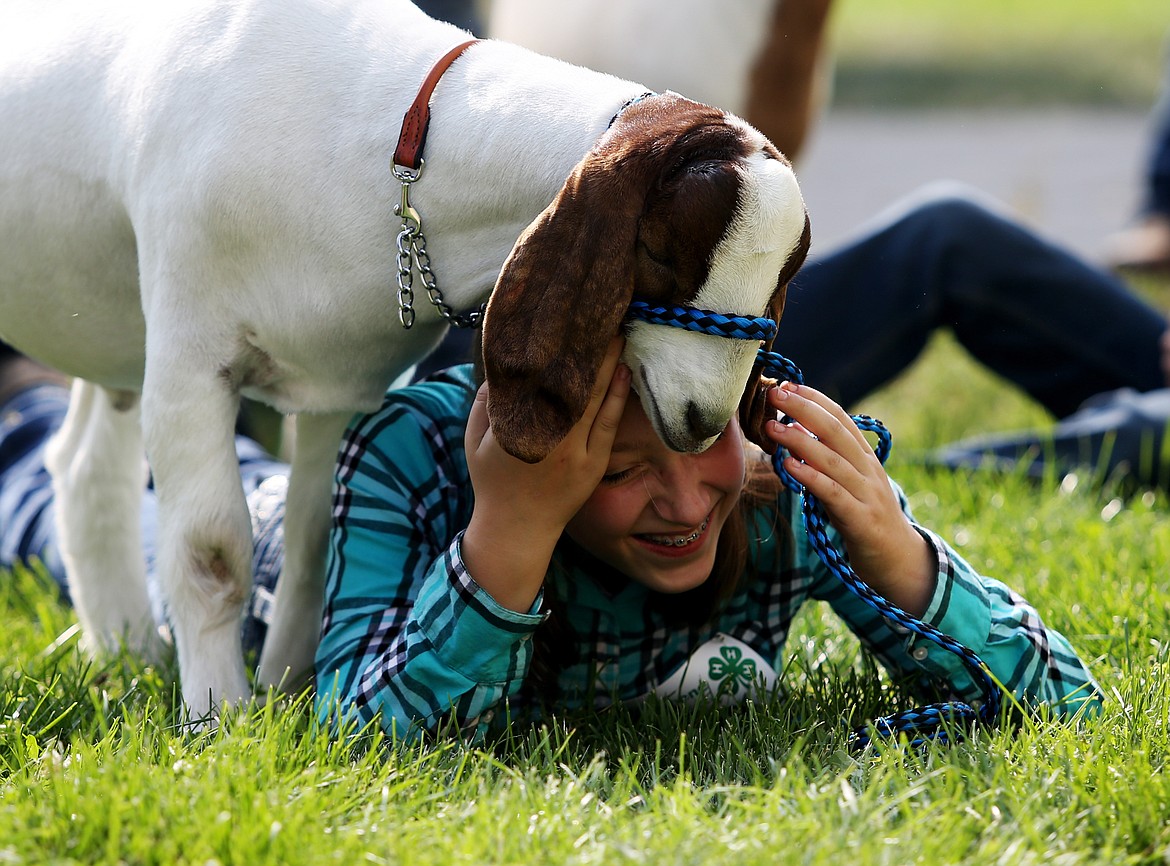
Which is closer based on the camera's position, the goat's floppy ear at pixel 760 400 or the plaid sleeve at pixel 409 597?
the goat's floppy ear at pixel 760 400

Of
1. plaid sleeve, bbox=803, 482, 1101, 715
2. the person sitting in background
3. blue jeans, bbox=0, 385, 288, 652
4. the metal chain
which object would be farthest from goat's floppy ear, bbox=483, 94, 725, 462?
the person sitting in background

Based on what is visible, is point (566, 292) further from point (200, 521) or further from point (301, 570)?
point (301, 570)

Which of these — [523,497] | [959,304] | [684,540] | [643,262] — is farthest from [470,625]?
[959,304]

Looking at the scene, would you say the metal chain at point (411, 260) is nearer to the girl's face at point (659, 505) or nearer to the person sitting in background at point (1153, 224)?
the girl's face at point (659, 505)

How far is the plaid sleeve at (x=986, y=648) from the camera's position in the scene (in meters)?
1.98

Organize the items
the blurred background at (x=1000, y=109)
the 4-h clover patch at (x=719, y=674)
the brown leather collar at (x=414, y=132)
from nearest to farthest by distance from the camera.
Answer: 1. the brown leather collar at (x=414, y=132)
2. the 4-h clover patch at (x=719, y=674)
3. the blurred background at (x=1000, y=109)

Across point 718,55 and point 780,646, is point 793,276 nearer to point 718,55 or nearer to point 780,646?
point 780,646

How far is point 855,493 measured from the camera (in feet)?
6.21

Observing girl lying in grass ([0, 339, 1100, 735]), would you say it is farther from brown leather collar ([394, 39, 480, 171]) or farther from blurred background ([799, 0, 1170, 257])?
blurred background ([799, 0, 1170, 257])

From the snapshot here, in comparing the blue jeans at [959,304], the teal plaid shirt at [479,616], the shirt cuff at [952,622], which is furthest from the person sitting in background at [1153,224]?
the shirt cuff at [952,622]

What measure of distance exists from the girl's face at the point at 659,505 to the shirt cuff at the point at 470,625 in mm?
126

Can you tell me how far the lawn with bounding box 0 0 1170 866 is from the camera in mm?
1532

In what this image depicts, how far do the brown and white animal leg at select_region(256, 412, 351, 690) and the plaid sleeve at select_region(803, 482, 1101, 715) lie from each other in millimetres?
796

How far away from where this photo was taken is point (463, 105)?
1728 millimetres
